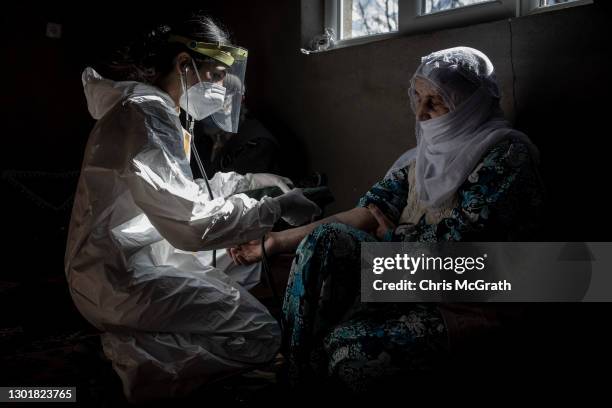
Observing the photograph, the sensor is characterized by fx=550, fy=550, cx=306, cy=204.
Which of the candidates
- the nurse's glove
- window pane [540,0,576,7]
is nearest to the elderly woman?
the nurse's glove

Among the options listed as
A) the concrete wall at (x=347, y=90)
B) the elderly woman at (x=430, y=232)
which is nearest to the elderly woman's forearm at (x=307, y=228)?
the elderly woman at (x=430, y=232)

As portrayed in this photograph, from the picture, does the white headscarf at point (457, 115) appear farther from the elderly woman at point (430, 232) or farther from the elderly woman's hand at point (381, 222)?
the elderly woman's hand at point (381, 222)

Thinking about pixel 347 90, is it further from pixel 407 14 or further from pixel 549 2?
pixel 549 2

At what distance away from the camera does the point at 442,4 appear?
7.93 ft

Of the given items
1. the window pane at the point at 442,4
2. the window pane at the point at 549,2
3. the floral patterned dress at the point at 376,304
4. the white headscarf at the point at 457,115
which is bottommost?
the floral patterned dress at the point at 376,304

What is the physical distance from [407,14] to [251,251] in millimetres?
1362

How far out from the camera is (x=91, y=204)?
61.3 inches

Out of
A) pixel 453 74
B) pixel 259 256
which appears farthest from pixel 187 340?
pixel 453 74

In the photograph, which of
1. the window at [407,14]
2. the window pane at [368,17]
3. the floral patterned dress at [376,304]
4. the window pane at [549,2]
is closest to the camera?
the floral patterned dress at [376,304]

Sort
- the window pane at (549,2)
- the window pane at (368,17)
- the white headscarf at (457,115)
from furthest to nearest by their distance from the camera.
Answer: the window pane at (368,17)
the window pane at (549,2)
the white headscarf at (457,115)

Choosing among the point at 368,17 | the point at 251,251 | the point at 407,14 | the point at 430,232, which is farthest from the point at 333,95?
the point at 430,232

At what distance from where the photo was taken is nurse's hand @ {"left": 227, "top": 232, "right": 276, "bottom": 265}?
1.86 metres

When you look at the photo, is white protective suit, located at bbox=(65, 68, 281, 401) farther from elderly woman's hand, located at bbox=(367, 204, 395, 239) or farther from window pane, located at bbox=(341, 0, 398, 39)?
window pane, located at bbox=(341, 0, 398, 39)

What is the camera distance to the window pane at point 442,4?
2308 millimetres
